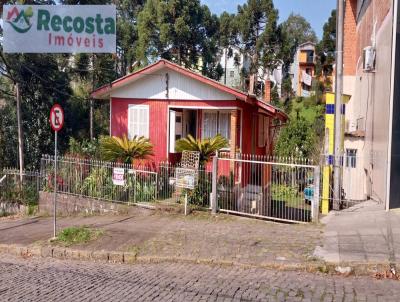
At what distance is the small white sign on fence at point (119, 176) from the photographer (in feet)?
43.5

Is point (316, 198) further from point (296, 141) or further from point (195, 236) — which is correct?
point (296, 141)

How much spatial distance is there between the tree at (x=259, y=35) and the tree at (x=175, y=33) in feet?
11.8

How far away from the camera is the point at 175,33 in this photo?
3027 cm

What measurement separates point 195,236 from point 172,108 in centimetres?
653

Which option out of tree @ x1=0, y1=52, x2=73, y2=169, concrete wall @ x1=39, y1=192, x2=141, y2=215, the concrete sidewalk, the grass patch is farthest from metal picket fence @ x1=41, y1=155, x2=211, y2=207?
tree @ x1=0, y1=52, x2=73, y2=169

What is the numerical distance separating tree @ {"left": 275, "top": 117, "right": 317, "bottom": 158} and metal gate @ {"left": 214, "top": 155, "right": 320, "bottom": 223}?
10893mm

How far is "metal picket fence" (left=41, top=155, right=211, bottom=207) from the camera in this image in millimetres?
12437

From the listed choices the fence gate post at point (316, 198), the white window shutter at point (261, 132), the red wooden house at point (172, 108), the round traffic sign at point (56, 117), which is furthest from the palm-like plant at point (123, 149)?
the fence gate post at point (316, 198)

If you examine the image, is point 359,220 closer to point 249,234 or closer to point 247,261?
point 249,234

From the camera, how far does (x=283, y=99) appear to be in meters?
45.2

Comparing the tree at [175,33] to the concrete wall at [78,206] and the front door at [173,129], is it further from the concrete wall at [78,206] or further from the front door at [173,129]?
the concrete wall at [78,206]

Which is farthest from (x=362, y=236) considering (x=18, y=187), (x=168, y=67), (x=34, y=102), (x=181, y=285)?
(x=34, y=102)

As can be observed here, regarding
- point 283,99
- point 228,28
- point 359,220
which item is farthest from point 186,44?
point 359,220

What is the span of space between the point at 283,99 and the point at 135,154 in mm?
32699
